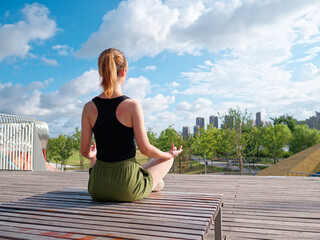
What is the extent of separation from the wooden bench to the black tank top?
0.37m

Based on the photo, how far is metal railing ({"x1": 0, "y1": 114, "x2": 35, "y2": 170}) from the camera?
29.2 ft

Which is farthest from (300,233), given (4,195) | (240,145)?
(240,145)

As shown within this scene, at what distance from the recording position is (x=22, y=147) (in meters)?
8.89

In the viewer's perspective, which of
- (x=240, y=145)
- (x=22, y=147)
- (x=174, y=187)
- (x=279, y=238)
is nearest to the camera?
(x=279, y=238)

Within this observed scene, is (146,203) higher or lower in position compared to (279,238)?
higher

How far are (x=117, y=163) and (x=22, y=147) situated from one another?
7890mm

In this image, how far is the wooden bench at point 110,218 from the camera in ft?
4.52

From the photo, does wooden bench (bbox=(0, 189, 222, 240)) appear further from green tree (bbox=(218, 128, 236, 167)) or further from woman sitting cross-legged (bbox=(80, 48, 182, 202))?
green tree (bbox=(218, 128, 236, 167))

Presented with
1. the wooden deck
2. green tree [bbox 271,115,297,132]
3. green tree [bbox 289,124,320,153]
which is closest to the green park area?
green tree [bbox 289,124,320,153]

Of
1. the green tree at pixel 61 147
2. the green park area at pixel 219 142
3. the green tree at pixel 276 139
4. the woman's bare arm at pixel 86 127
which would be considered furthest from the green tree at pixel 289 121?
the woman's bare arm at pixel 86 127

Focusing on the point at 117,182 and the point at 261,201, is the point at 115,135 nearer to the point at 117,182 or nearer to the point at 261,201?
the point at 117,182

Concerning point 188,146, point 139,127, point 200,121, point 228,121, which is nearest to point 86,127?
point 139,127

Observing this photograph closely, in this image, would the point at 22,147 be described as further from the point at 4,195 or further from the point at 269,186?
the point at 269,186

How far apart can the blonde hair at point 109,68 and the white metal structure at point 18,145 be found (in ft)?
25.5
